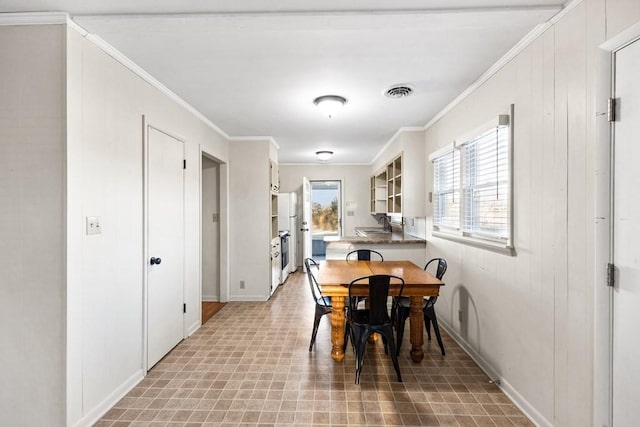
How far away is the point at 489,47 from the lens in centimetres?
214

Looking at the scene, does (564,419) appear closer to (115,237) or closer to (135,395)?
(135,395)

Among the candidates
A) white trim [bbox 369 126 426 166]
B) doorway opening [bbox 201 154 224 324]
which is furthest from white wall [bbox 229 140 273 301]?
white trim [bbox 369 126 426 166]

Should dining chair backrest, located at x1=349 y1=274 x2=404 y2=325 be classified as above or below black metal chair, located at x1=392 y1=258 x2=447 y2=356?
above

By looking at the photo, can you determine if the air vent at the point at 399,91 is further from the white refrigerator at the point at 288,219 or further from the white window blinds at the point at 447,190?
the white refrigerator at the point at 288,219

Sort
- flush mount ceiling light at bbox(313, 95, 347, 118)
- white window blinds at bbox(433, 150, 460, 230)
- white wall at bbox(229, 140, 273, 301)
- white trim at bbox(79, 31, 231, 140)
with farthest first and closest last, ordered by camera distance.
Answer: white wall at bbox(229, 140, 273, 301)
white window blinds at bbox(433, 150, 460, 230)
flush mount ceiling light at bbox(313, 95, 347, 118)
white trim at bbox(79, 31, 231, 140)

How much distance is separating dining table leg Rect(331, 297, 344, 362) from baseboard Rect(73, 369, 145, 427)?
1.59m

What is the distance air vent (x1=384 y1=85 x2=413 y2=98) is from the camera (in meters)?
2.84

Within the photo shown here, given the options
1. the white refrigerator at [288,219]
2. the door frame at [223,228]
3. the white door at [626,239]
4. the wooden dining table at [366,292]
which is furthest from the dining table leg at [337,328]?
the white refrigerator at [288,219]

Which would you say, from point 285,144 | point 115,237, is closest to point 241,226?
point 285,144

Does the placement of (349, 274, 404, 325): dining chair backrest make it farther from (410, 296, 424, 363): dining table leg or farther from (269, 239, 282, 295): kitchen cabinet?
(269, 239, 282, 295): kitchen cabinet

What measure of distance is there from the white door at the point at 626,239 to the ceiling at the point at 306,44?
0.63 metres

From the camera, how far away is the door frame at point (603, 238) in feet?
4.72

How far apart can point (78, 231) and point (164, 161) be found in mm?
1157

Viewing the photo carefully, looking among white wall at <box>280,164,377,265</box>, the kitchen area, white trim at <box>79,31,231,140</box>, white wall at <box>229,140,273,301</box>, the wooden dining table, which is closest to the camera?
white trim at <box>79,31,231,140</box>
